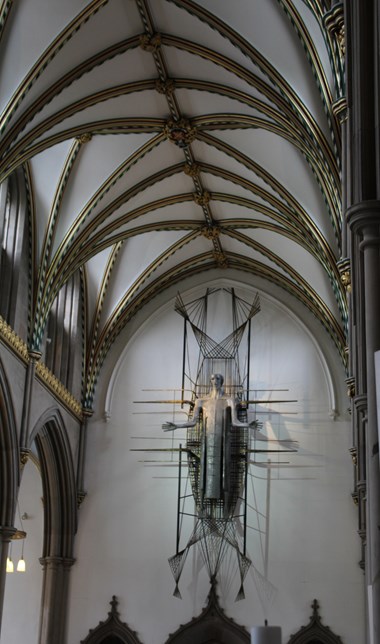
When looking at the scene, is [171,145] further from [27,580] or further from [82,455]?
[27,580]

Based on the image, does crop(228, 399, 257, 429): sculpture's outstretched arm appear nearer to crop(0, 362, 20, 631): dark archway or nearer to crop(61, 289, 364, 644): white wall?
crop(61, 289, 364, 644): white wall

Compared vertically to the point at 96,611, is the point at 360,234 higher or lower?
higher

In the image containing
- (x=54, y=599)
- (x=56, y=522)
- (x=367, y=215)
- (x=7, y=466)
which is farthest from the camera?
(x=56, y=522)

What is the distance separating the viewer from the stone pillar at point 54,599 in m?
19.6

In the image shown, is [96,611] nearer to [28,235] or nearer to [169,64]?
[28,235]

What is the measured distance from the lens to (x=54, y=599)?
19.8m

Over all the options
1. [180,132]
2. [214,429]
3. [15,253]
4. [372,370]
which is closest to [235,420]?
[214,429]

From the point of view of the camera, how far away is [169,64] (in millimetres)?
15898

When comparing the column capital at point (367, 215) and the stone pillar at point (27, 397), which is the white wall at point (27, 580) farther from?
the column capital at point (367, 215)

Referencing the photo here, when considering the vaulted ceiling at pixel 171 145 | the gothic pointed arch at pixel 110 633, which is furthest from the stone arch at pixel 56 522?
the vaulted ceiling at pixel 171 145

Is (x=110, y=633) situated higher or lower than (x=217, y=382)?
lower

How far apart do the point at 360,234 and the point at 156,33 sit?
9.70 meters

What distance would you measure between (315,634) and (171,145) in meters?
10.2

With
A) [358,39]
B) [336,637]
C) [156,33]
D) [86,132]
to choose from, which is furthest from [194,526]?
[358,39]
